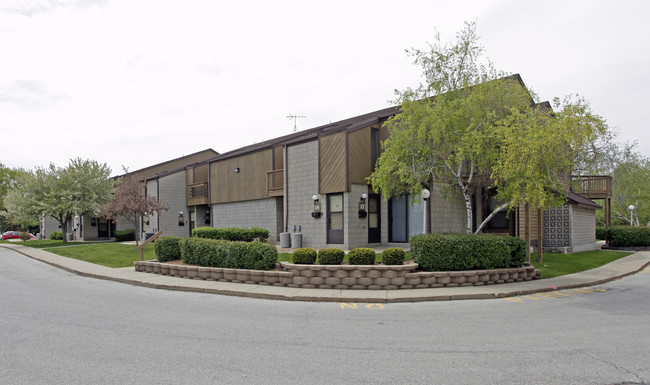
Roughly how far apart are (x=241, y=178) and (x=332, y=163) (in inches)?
361

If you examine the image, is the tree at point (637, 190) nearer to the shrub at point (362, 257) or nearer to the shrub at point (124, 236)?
the shrub at point (362, 257)

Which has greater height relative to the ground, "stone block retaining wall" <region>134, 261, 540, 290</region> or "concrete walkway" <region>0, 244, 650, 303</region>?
"stone block retaining wall" <region>134, 261, 540, 290</region>

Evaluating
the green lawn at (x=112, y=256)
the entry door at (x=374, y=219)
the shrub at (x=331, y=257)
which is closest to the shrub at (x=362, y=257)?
the shrub at (x=331, y=257)

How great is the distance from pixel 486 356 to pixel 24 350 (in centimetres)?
645

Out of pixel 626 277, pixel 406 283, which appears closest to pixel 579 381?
pixel 406 283

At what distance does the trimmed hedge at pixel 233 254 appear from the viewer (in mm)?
12094

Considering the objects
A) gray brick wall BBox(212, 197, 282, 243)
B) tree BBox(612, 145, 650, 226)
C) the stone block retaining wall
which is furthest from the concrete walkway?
tree BBox(612, 145, 650, 226)

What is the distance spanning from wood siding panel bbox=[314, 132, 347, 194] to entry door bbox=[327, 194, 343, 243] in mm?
416

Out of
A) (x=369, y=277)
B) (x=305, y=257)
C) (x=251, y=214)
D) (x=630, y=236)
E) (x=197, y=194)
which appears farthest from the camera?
(x=197, y=194)

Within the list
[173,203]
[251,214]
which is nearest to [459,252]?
[251,214]

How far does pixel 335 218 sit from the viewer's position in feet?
59.6

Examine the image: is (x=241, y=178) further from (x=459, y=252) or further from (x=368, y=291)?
(x=459, y=252)

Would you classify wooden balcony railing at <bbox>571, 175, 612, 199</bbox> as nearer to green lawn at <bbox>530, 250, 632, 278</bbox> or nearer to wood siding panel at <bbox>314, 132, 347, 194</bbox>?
green lawn at <bbox>530, 250, 632, 278</bbox>

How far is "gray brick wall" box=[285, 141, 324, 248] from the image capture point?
18.8m
